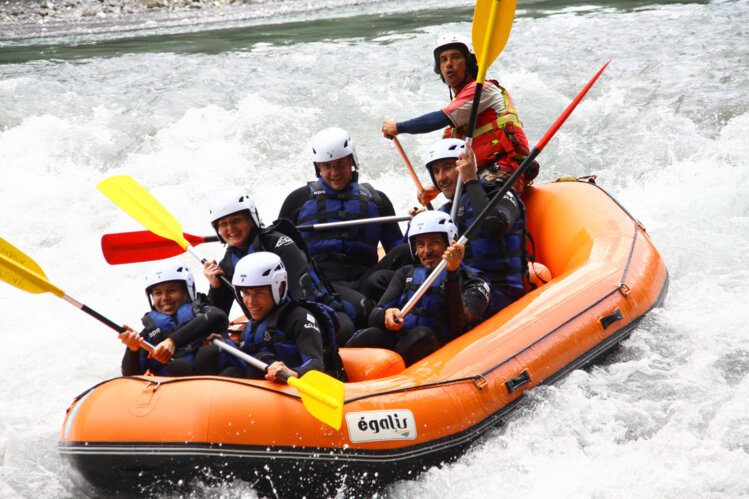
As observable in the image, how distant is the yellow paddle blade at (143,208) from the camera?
4.50 meters

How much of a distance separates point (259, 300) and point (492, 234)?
1.23 m

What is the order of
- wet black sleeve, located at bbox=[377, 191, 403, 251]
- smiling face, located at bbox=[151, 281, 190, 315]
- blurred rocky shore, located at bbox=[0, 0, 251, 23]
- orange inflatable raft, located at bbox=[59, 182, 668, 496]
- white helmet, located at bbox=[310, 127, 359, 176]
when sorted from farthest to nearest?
blurred rocky shore, located at bbox=[0, 0, 251, 23]
wet black sleeve, located at bbox=[377, 191, 403, 251]
white helmet, located at bbox=[310, 127, 359, 176]
smiling face, located at bbox=[151, 281, 190, 315]
orange inflatable raft, located at bbox=[59, 182, 668, 496]

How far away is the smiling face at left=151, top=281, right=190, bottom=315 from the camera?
3787 millimetres

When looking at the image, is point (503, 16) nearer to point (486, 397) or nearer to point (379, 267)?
point (379, 267)

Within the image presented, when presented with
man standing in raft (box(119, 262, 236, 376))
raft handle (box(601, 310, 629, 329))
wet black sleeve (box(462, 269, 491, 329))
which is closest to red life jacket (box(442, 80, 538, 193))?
wet black sleeve (box(462, 269, 491, 329))

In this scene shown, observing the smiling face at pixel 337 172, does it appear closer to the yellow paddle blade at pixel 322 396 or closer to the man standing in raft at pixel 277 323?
the man standing in raft at pixel 277 323

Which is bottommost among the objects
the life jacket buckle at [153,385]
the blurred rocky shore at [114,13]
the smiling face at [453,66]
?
the blurred rocky shore at [114,13]

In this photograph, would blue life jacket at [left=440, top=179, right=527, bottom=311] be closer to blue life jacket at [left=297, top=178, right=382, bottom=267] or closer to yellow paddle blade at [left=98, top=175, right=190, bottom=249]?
blue life jacket at [left=297, top=178, right=382, bottom=267]

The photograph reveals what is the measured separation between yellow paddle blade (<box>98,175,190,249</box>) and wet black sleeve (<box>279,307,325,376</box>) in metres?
1.28

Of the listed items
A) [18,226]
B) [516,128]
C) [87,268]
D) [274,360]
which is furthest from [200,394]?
[18,226]

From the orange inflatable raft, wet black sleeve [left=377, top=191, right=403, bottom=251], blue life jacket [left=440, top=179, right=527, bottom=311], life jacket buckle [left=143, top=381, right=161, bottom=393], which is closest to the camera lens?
the orange inflatable raft

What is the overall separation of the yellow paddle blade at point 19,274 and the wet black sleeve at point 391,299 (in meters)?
1.41

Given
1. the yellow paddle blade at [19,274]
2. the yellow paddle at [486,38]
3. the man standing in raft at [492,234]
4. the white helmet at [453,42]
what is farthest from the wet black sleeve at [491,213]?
the yellow paddle blade at [19,274]

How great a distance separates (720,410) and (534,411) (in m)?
0.91
